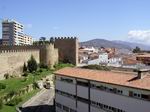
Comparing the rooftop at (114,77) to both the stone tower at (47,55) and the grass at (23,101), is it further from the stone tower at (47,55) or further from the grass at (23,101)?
the stone tower at (47,55)

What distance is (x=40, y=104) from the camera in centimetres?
4941

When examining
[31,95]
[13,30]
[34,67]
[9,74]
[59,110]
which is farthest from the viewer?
[13,30]

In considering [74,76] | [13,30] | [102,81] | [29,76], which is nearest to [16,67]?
[29,76]

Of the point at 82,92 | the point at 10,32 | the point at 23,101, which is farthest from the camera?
the point at 10,32

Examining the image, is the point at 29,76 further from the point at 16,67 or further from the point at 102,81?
the point at 102,81

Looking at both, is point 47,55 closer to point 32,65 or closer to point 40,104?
point 32,65

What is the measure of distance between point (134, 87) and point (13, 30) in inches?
6243

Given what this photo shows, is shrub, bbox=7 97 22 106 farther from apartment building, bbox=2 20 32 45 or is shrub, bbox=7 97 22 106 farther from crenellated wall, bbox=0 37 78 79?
apartment building, bbox=2 20 32 45

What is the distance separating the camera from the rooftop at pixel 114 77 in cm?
3096

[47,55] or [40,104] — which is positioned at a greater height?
[47,55]

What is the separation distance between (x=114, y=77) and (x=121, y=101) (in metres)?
3.28

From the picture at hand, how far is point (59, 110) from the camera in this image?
144 ft

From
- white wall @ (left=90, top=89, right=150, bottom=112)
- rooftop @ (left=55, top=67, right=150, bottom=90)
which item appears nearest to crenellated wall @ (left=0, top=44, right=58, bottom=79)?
rooftop @ (left=55, top=67, right=150, bottom=90)

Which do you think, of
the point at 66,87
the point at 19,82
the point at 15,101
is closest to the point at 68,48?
the point at 19,82
